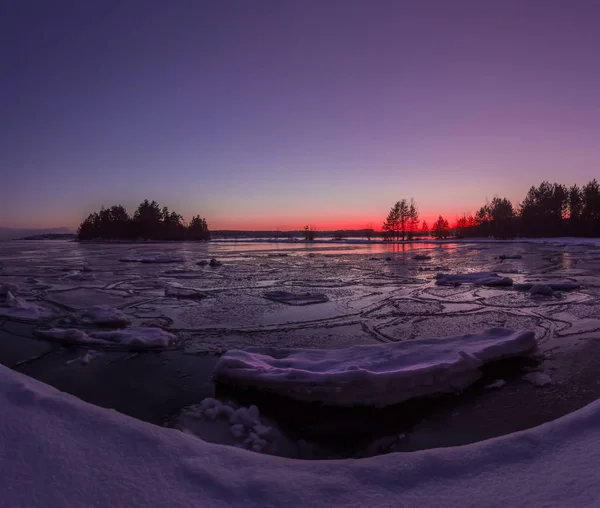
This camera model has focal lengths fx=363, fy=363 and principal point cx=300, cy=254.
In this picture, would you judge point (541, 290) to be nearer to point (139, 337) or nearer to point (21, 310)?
point (139, 337)

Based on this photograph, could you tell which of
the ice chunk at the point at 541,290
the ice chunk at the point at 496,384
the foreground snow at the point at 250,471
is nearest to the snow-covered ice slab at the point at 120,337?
the foreground snow at the point at 250,471

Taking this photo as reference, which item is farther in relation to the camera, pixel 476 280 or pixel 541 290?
pixel 476 280

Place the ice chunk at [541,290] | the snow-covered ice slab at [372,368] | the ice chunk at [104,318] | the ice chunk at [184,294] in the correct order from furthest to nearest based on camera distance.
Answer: the ice chunk at [184,294] < the ice chunk at [541,290] < the ice chunk at [104,318] < the snow-covered ice slab at [372,368]

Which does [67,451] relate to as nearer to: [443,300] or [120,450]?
[120,450]

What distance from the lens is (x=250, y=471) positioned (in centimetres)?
214

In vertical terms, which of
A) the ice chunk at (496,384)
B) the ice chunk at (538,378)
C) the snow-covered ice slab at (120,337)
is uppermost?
the snow-covered ice slab at (120,337)

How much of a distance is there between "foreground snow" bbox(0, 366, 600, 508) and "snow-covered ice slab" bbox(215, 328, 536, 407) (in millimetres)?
1359

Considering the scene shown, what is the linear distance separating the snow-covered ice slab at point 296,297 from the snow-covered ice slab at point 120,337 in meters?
3.77

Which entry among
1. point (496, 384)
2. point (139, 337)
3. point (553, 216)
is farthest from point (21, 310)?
point (553, 216)

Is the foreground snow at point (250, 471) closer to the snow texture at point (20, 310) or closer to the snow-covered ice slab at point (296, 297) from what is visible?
the snow texture at point (20, 310)

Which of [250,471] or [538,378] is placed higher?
[250,471]

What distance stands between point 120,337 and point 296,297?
15.5ft

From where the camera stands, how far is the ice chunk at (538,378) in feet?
13.0

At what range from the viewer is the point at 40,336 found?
19.8ft
